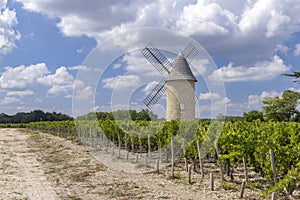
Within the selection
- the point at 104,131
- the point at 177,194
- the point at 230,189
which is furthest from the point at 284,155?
the point at 104,131

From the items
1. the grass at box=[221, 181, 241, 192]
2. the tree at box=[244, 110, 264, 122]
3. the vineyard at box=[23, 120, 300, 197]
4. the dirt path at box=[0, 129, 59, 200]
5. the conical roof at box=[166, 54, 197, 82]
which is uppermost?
the conical roof at box=[166, 54, 197, 82]

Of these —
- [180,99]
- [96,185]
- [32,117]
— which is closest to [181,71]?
[180,99]

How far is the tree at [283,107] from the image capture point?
34750mm

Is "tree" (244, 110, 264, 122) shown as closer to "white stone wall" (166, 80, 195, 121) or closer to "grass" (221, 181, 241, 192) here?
"white stone wall" (166, 80, 195, 121)

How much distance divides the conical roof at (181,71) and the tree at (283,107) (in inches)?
574

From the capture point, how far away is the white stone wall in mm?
21359

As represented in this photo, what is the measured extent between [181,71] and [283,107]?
1690cm

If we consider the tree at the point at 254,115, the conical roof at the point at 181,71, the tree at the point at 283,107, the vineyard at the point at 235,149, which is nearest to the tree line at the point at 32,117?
the tree at the point at 254,115

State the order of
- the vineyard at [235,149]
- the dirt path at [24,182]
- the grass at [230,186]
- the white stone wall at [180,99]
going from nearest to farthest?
the vineyard at [235,149], the dirt path at [24,182], the grass at [230,186], the white stone wall at [180,99]

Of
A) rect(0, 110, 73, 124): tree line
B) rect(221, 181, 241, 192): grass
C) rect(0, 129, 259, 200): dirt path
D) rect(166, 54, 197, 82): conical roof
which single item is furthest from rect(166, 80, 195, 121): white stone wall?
rect(0, 110, 73, 124): tree line

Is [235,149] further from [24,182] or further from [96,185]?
[24,182]

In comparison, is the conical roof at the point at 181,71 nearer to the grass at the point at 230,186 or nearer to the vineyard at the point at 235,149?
the vineyard at the point at 235,149

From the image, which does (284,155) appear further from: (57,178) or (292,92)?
(292,92)

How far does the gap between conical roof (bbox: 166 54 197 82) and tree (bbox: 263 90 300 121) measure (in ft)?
47.8
